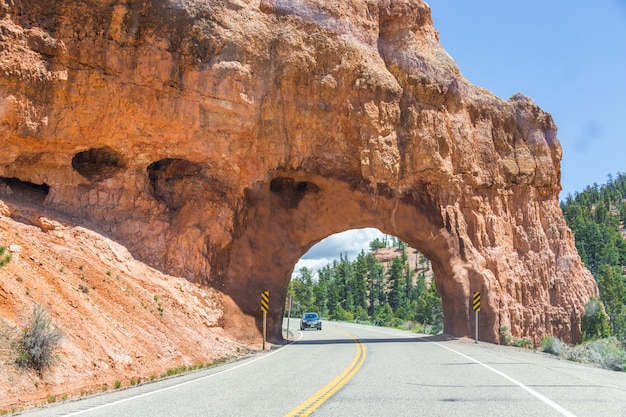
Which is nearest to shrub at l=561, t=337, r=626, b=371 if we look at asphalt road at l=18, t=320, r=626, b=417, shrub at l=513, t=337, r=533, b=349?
asphalt road at l=18, t=320, r=626, b=417

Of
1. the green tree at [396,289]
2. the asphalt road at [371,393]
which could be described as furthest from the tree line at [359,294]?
the asphalt road at [371,393]

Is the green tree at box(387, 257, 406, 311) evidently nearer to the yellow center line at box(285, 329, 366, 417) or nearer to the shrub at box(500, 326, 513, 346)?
the shrub at box(500, 326, 513, 346)

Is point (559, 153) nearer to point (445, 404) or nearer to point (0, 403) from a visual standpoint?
point (445, 404)

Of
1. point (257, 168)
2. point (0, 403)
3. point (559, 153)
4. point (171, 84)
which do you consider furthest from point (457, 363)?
point (559, 153)

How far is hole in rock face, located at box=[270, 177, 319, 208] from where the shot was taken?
30.1 metres

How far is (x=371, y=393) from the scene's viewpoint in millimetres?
9508

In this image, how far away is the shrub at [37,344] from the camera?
10.6 metres

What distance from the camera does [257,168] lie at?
88.2ft

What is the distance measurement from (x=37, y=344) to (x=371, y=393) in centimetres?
656

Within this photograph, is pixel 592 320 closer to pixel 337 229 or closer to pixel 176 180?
pixel 337 229

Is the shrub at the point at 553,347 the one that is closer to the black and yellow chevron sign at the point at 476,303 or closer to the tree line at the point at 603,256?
Result: the black and yellow chevron sign at the point at 476,303

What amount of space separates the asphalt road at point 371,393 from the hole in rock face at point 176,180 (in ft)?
41.4

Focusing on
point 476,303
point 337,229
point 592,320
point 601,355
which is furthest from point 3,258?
point 592,320

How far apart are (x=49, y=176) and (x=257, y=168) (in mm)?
9240
